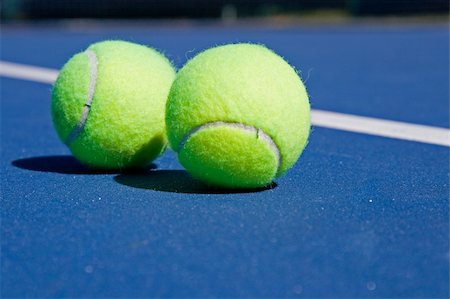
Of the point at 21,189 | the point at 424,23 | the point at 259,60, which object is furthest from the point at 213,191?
the point at 424,23

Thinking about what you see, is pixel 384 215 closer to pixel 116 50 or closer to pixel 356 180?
pixel 356 180

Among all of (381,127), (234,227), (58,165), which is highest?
(234,227)

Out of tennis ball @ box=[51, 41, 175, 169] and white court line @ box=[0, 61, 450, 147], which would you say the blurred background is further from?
tennis ball @ box=[51, 41, 175, 169]

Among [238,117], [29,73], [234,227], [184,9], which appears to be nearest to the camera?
[234,227]

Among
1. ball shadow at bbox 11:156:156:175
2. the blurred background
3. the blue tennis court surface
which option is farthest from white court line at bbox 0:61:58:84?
the blurred background

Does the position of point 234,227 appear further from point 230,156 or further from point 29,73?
point 29,73

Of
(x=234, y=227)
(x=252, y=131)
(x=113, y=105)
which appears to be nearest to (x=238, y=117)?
(x=252, y=131)
